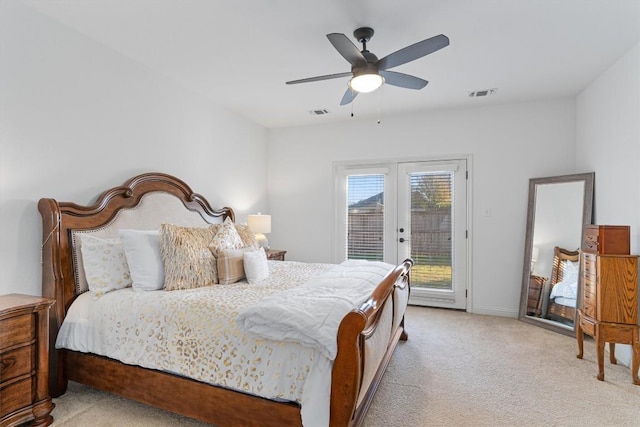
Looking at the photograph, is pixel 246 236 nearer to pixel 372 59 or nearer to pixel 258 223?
pixel 258 223

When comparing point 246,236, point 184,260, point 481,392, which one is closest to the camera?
point 481,392

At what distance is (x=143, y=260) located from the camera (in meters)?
2.45

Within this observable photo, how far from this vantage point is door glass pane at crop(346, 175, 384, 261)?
191 inches

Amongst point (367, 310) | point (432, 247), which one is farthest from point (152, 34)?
point (432, 247)

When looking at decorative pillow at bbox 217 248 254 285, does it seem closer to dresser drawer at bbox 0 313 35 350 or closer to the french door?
dresser drawer at bbox 0 313 35 350

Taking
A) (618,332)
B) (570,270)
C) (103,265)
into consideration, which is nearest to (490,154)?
(570,270)

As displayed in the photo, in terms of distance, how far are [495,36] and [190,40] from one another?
2481 millimetres

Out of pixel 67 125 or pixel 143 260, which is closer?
pixel 143 260

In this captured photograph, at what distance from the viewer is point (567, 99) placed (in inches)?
157

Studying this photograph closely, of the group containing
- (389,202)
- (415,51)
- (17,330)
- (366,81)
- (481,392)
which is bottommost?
(481,392)

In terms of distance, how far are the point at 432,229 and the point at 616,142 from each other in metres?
2.12

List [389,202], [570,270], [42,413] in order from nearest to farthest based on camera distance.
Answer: [42,413], [570,270], [389,202]

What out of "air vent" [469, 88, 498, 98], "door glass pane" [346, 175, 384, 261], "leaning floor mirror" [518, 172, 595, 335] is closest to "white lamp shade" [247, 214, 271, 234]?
"door glass pane" [346, 175, 384, 261]

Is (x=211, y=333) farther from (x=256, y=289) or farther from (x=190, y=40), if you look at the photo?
(x=190, y=40)
